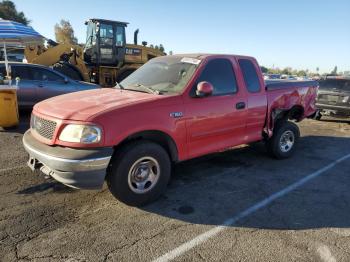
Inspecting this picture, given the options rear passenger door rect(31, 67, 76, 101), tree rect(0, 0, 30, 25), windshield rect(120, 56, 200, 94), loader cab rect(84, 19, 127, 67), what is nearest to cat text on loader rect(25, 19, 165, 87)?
loader cab rect(84, 19, 127, 67)

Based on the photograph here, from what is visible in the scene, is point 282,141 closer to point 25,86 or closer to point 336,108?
point 336,108

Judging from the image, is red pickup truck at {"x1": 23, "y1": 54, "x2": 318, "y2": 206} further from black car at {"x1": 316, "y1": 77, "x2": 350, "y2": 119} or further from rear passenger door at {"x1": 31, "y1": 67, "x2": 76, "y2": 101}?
black car at {"x1": 316, "y1": 77, "x2": 350, "y2": 119}

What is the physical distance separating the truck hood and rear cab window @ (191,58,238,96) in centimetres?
97

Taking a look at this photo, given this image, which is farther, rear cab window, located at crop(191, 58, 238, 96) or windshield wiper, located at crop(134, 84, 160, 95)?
rear cab window, located at crop(191, 58, 238, 96)

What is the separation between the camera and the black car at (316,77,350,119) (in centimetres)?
1030

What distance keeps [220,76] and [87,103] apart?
6.86ft

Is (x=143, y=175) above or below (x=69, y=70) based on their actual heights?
below

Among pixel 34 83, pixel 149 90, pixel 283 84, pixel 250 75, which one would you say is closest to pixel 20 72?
pixel 34 83

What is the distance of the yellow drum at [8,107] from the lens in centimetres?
761

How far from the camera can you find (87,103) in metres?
4.02

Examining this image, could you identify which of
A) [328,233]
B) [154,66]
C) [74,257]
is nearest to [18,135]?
[154,66]

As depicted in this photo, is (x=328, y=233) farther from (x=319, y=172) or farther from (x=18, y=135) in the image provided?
(x=18, y=135)

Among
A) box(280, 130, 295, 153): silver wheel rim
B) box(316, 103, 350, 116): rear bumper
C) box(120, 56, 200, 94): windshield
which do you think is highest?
box(120, 56, 200, 94): windshield

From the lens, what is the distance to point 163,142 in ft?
14.1
